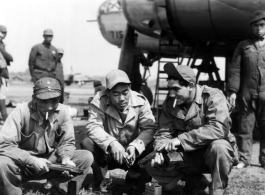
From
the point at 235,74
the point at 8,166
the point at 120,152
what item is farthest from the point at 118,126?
the point at 235,74

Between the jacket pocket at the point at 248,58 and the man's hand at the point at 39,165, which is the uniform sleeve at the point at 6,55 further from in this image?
the man's hand at the point at 39,165

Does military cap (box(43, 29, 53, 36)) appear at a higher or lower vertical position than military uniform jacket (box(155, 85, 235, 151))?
higher

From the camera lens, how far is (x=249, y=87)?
591cm

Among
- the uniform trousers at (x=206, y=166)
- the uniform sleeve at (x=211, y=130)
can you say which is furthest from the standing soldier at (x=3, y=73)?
the uniform sleeve at (x=211, y=130)

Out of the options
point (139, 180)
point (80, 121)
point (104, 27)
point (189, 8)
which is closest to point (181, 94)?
point (139, 180)

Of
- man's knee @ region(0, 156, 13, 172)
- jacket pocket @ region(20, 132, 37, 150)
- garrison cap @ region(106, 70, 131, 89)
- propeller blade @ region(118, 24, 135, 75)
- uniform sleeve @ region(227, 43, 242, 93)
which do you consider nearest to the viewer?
man's knee @ region(0, 156, 13, 172)

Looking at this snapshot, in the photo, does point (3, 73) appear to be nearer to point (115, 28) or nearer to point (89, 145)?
point (89, 145)

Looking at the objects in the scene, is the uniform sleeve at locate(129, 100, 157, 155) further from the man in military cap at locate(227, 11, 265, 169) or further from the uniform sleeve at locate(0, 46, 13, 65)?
the uniform sleeve at locate(0, 46, 13, 65)

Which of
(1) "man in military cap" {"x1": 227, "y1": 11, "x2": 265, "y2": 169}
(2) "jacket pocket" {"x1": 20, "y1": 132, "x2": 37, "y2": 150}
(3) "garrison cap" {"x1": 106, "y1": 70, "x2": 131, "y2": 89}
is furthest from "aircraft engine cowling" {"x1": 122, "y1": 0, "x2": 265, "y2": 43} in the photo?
(2) "jacket pocket" {"x1": 20, "y1": 132, "x2": 37, "y2": 150}

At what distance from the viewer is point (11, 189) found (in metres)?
3.96

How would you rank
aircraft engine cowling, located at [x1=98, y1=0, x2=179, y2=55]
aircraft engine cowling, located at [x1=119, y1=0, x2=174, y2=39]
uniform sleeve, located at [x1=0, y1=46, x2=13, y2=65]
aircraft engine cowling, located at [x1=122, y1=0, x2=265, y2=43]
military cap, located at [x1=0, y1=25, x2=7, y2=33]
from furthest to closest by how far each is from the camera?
aircraft engine cowling, located at [x1=98, y1=0, x2=179, y2=55], uniform sleeve, located at [x1=0, y1=46, x2=13, y2=65], military cap, located at [x1=0, y1=25, x2=7, y2=33], aircraft engine cowling, located at [x1=119, y1=0, x2=174, y2=39], aircraft engine cowling, located at [x1=122, y1=0, x2=265, y2=43]

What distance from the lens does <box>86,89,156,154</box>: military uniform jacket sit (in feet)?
15.1

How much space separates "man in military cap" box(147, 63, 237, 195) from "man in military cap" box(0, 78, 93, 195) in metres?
0.77

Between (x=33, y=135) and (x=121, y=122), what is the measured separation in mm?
894
